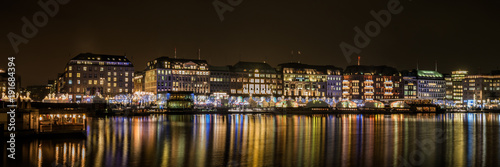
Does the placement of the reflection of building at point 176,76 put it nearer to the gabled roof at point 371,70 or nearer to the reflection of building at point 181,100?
the reflection of building at point 181,100

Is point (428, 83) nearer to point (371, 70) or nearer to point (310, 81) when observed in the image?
point (371, 70)

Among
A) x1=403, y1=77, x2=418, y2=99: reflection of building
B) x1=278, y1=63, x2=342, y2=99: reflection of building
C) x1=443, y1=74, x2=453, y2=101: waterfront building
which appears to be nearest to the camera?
x1=278, y1=63, x2=342, y2=99: reflection of building

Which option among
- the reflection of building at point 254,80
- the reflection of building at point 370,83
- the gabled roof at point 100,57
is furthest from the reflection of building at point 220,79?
the reflection of building at point 370,83

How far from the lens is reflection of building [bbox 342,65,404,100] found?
164375 mm

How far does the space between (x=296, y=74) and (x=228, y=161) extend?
4961 inches

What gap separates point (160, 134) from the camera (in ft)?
160

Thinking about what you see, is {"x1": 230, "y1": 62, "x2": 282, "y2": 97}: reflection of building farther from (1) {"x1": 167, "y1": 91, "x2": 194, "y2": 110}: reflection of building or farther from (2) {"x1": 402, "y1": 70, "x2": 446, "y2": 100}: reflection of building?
(2) {"x1": 402, "y1": 70, "x2": 446, "y2": 100}: reflection of building

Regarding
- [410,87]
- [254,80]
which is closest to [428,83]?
[410,87]

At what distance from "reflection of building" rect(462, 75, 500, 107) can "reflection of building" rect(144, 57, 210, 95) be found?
102 meters

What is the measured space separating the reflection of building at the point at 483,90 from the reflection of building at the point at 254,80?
77.3 metres

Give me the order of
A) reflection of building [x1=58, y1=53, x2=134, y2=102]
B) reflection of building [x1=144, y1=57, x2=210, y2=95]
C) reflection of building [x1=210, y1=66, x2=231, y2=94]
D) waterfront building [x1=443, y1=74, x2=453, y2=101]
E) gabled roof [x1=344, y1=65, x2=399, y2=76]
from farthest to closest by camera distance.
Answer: waterfront building [x1=443, y1=74, x2=453, y2=101], gabled roof [x1=344, y1=65, x2=399, y2=76], reflection of building [x1=210, y1=66, x2=231, y2=94], reflection of building [x1=144, y1=57, x2=210, y2=95], reflection of building [x1=58, y1=53, x2=134, y2=102]

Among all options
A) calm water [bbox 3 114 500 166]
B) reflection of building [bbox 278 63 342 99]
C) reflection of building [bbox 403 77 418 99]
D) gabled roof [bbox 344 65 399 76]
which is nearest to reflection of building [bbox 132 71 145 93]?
reflection of building [bbox 278 63 342 99]

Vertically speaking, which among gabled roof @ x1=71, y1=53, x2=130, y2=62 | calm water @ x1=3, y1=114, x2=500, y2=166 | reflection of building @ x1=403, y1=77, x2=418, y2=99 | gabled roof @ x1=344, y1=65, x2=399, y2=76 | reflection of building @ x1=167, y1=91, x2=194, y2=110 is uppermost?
gabled roof @ x1=71, y1=53, x2=130, y2=62

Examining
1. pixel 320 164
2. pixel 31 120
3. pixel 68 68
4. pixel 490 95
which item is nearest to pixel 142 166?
pixel 320 164
